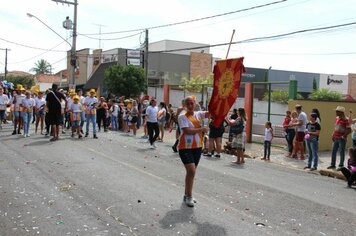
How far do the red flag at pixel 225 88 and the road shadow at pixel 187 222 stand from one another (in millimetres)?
1770

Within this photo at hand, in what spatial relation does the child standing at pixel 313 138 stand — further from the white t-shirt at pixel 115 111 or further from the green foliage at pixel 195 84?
the green foliage at pixel 195 84

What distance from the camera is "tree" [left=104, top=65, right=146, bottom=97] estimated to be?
34.2 metres

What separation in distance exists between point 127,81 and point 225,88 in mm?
26275

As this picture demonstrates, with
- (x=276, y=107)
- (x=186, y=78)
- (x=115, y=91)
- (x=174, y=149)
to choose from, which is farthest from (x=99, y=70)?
(x=174, y=149)

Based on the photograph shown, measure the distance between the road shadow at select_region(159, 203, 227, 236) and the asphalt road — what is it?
0.01 m

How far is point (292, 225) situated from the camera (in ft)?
21.3

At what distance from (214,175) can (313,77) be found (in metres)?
59.0

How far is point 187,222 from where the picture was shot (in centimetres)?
633

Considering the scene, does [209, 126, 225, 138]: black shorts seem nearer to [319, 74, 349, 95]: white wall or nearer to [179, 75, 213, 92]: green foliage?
[179, 75, 213, 92]: green foliage

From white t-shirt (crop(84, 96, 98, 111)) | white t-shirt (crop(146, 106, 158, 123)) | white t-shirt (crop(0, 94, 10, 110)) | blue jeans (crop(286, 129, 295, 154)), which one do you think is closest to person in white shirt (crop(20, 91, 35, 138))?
white t-shirt (crop(84, 96, 98, 111))

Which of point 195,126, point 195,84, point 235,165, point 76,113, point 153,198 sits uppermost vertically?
point 195,84

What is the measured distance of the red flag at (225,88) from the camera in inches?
316

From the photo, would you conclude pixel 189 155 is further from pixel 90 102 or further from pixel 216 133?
pixel 90 102

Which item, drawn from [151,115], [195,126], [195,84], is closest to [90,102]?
[151,115]
